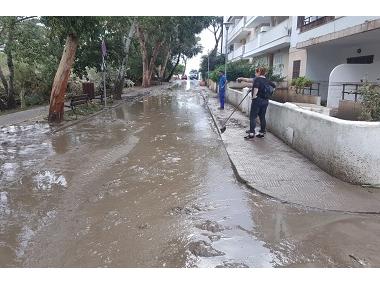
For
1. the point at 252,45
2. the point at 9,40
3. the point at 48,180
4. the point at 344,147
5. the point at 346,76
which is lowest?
the point at 48,180

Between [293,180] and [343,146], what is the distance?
0.94 meters

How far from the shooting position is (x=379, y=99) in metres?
7.69

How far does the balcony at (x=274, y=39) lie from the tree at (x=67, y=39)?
12052 millimetres

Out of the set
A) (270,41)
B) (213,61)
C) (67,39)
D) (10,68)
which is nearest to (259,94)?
(67,39)

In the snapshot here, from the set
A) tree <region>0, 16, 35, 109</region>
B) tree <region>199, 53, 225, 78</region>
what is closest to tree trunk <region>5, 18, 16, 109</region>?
tree <region>0, 16, 35, 109</region>

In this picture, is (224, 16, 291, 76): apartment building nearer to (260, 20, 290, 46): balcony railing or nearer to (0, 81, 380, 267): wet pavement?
(260, 20, 290, 46): balcony railing

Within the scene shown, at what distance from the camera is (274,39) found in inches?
925

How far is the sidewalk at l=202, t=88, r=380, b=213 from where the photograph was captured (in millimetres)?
5137

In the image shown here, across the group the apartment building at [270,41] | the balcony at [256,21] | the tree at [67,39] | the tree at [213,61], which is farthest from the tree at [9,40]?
the tree at [213,61]

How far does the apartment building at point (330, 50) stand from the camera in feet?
43.6

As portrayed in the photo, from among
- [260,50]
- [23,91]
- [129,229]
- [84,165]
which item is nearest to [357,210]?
[129,229]

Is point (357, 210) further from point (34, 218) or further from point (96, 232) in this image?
point (34, 218)

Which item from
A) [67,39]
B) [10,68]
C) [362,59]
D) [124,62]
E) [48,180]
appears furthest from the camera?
[124,62]

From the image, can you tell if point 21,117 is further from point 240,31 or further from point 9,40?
point 240,31
